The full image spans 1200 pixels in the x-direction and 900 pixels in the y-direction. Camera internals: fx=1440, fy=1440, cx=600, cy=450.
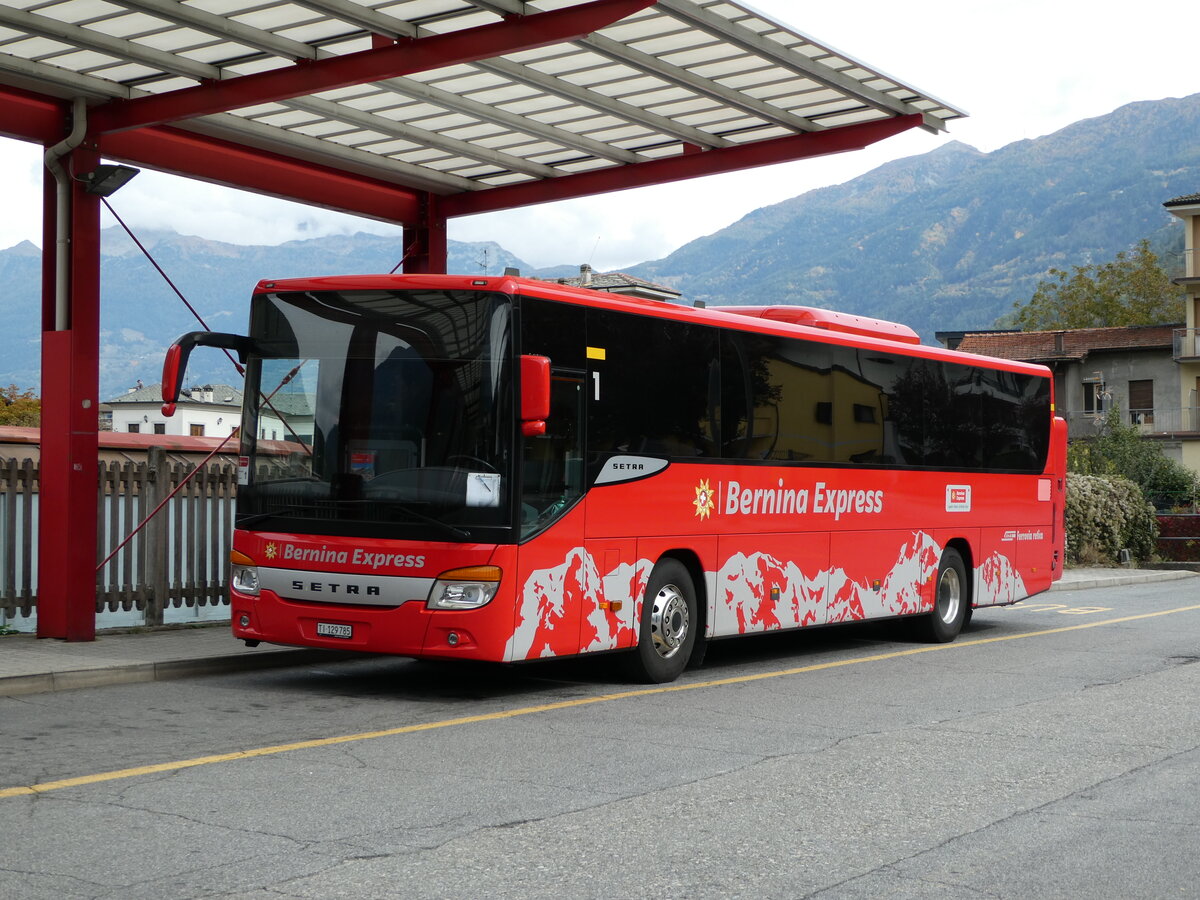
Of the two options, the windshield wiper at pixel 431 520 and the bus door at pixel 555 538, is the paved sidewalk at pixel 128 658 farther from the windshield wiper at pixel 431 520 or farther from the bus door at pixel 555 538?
the bus door at pixel 555 538

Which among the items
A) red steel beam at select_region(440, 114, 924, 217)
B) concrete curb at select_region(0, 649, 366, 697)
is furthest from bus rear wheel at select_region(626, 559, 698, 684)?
red steel beam at select_region(440, 114, 924, 217)

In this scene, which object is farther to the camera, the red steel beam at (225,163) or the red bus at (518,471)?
the red steel beam at (225,163)

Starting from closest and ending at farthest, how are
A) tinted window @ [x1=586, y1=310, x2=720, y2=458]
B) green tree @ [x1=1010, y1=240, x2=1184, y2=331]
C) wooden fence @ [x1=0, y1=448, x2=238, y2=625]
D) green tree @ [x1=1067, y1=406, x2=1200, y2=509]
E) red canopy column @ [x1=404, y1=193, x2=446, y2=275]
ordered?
tinted window @ [x1=586, y1=310, x2=720, y2=458] < wooden fence @ [x1=0, y1=448, x2=238, y2=625] < red canopy column @ [x1=404, y1=193, x2=446, y2=275] < green tree @ [x1=1067, y1=406, x2=1200, y2=509] < green tree @ [x1=1010, y1=240, x2=1184, y2=331]

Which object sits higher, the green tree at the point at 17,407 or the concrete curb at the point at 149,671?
the green tree at the point at 17,407

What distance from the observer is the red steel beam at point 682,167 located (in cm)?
1480

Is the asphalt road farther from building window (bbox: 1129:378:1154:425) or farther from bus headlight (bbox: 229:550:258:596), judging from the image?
building window (bbox: 1129:378:1154:425)

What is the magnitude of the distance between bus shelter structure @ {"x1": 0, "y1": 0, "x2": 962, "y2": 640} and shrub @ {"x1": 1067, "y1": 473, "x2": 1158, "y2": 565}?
19.8 meters

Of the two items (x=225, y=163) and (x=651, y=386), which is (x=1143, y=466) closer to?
(x=225, y=163)

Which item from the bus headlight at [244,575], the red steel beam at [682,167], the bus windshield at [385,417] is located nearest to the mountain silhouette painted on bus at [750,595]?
the bus windshield at [385,417]

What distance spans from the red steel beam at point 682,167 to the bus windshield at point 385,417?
5.91m

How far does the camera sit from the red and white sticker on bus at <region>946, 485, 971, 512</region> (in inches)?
629

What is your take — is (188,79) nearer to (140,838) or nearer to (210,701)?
(210,701)

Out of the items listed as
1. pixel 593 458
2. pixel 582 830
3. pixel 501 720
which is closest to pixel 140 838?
pixel 582 830

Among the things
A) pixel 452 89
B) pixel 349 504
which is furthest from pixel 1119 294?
pixel 349 504
